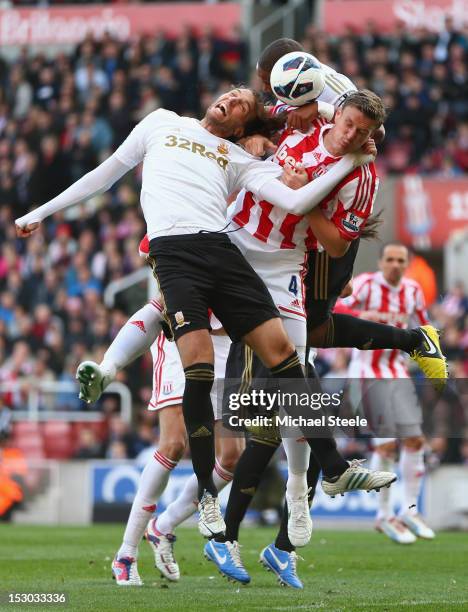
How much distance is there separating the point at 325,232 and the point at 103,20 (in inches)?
768

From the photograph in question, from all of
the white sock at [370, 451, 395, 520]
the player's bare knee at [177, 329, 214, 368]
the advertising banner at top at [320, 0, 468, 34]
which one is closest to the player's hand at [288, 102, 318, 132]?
the player's bare knee at [177, 329, 214, 368]

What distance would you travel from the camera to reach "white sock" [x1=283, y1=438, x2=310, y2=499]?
7.99 m

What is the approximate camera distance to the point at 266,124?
803 cm

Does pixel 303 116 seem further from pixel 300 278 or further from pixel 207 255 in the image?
pixel 207 255

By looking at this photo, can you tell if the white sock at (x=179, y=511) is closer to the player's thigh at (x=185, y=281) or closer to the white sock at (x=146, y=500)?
the white sock at (x=146, y=500)

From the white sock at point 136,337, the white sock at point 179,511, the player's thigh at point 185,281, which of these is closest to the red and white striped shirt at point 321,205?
the player's thigh at point 185,281

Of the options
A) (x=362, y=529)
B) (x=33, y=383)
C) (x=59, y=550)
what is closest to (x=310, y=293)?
(x=59, y=550)

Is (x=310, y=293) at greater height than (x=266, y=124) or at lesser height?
lesser

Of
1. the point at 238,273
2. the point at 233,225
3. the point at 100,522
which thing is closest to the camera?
the point at 238,273

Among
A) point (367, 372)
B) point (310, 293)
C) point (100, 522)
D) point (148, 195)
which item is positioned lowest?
point (100, 522)

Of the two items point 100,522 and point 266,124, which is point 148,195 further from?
point 100,522

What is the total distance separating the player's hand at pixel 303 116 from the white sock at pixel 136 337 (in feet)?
4.66

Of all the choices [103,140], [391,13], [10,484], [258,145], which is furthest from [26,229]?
[391,13]

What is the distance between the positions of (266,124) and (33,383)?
420 inches
